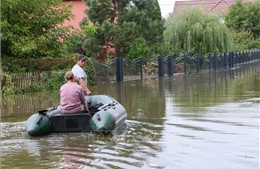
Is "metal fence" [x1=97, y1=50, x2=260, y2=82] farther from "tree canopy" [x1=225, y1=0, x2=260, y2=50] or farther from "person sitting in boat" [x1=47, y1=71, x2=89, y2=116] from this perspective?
"person sitting in boat" [x1=47, y1=71, x2=89, y2=116]

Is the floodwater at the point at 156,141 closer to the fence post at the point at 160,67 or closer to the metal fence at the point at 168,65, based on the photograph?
the metal fence at the point at 168,65

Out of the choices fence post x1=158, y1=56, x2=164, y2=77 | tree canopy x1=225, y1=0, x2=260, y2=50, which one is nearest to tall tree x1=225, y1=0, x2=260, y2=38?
tree canopy x1=225, y1=0, x2=260, y2=50

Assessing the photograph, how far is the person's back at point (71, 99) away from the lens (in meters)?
9.96

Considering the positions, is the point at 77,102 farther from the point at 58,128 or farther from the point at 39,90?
the point at 39,90

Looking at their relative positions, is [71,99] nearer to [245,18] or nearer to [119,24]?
[119,24]

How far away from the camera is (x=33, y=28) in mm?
20766

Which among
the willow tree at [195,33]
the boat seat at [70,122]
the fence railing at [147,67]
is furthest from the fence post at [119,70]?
the boat seat at [70,122]

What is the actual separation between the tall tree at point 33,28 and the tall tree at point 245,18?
36763mm

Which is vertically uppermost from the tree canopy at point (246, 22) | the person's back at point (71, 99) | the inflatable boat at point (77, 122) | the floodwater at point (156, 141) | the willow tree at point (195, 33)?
the tree canopy at point (246, 22)

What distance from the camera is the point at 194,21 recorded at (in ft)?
129

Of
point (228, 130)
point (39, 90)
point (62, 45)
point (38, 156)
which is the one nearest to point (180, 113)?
point (228, 130)

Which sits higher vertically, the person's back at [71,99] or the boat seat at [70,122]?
the person's back at [71,99]

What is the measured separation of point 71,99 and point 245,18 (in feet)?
158

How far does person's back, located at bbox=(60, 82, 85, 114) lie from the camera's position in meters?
9.96
